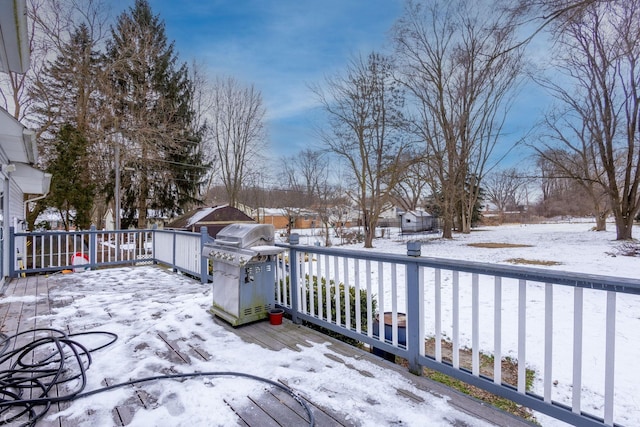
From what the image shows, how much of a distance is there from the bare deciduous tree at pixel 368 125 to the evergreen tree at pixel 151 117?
790cm

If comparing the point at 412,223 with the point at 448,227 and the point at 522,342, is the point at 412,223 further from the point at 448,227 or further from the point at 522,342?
the point at 522,342

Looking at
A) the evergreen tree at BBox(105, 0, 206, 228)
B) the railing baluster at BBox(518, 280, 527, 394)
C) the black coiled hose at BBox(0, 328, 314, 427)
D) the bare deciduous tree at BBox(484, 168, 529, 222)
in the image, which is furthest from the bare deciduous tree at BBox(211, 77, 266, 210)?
the bare deciduous tree at BBox(484, 168, 529, 222)

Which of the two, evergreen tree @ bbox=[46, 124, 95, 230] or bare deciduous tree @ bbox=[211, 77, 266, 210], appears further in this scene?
bare deciduous tree @ bbox=[211, 77, 266, 210]

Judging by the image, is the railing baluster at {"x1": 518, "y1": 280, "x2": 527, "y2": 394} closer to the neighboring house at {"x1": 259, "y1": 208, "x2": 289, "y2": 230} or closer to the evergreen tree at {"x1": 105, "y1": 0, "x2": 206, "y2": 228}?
the evergreen tree at {"x1": 105, "y1": 0, "x2": 206, "y2": 228}

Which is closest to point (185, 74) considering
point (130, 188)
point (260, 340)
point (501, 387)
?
point (130, 188)

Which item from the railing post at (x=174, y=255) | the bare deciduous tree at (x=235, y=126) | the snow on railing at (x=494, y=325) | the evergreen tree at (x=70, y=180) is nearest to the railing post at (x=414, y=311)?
the snow on railing at (x=494, y=325)

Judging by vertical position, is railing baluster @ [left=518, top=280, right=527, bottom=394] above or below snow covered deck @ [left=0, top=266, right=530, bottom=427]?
above

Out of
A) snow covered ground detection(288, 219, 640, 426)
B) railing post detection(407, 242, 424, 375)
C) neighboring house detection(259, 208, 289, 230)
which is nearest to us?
railing post detection(407, 242, 424, 375)

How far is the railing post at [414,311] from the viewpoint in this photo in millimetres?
2238

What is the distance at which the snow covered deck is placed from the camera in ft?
5.96

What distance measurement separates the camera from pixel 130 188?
55.7ft

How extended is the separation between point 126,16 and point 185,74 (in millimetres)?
3669

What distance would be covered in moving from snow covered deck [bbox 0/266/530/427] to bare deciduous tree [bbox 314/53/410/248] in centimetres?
1258

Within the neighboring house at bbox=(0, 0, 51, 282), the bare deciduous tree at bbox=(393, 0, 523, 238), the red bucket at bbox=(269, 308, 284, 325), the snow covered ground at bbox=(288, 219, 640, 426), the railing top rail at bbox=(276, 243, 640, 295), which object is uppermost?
the bare deciduous tree at bbox=(393, 0, 523, 238)
